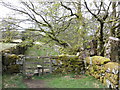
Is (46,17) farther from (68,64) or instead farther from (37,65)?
(68,64)

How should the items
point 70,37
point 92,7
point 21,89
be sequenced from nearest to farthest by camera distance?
1. point 21,89
2. point 92,7
3. point 70,37

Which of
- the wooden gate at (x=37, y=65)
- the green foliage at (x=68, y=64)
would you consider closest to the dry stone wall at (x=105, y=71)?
the green foliage at (x=68, y=64)

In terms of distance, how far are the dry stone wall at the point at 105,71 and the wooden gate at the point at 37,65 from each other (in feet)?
5.26

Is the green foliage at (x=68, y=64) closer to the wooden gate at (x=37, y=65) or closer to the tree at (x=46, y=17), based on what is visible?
the wooden gate at (x=37, y=65)

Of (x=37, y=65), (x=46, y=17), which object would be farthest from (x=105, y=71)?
(x=46, y=17)

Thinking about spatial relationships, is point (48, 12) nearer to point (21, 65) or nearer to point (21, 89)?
point (21, 65)

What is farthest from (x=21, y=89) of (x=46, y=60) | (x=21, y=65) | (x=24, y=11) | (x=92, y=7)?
(x=92, y=7)

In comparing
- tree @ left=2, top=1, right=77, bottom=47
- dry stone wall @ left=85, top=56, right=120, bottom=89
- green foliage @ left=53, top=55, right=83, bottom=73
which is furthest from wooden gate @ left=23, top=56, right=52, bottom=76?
dry stone wall @ left=85, top=56, right=120, bottom=89

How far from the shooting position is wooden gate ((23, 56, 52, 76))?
4.46 metres

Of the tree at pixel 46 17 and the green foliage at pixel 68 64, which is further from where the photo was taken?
the green foliage at pixel 68 64

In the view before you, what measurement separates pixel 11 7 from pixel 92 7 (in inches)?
121

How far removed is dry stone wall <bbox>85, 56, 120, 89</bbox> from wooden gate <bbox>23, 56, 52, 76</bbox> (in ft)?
5.26

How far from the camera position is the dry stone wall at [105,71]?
2591mm

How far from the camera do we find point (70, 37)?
5.28m
